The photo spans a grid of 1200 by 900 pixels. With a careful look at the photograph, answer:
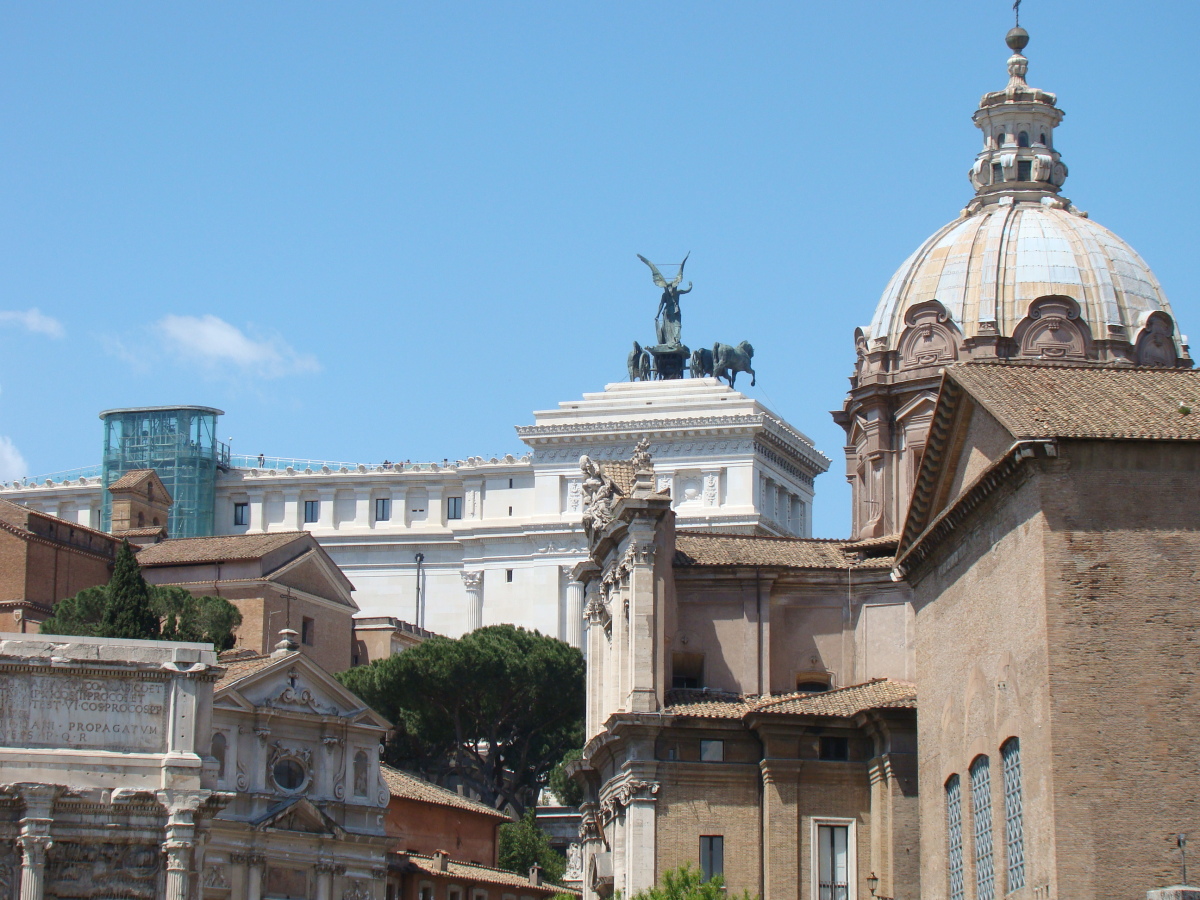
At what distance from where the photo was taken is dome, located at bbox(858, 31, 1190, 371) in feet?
206

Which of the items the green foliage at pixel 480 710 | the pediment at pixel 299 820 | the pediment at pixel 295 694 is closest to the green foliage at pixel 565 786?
the green foliage at pixel 480 710

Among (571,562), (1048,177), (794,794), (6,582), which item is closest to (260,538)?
(6,582)

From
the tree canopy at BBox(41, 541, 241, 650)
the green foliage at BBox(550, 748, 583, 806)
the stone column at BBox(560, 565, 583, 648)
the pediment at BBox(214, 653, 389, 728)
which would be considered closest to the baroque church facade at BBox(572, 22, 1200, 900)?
the pediment at BBox(214, 653, 389, 728)

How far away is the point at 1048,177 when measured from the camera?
6850 centimetres

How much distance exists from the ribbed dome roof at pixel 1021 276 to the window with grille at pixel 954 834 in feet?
64.2

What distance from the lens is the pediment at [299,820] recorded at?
205 feet

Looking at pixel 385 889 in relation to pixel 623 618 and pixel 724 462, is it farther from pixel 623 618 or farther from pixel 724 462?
pixel 724 462

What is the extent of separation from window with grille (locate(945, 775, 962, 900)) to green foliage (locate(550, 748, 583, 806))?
37.7m

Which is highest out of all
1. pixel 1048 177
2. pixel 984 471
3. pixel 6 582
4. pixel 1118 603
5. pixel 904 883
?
pixel 1048 177

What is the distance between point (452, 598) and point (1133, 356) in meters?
71.5

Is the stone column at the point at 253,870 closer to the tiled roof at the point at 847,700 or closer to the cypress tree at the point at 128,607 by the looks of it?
the cypress tree at the point at 128,607

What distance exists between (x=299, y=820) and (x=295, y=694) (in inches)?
139

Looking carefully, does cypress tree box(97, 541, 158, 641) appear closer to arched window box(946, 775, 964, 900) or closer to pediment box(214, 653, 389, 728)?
pediment box(214, 653, 389, 728)

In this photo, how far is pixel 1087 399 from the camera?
42.4 metres
